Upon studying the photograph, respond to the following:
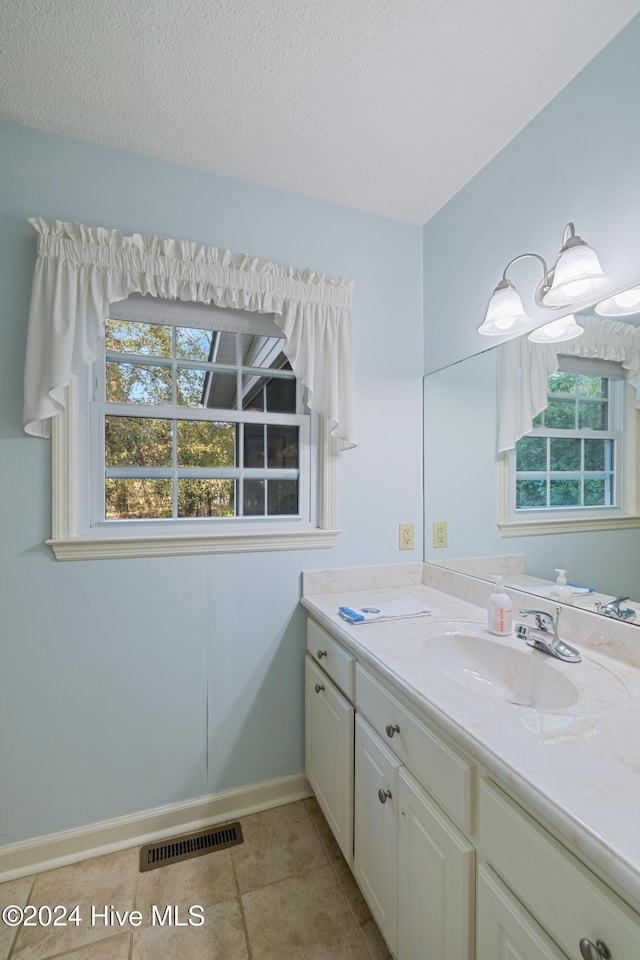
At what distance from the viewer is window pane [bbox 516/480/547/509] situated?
A: 1431mm

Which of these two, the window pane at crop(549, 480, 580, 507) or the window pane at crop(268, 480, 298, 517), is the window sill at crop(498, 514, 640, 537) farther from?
the window pane at crop(268, 480, 298, 517)

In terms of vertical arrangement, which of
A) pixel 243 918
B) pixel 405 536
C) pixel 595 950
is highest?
pixel 405 536

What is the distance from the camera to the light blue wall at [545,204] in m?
1.13

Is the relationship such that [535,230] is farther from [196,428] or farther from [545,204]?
[196,428]

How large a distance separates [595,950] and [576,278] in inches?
52.5

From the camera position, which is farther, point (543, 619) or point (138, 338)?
point (138, 338)

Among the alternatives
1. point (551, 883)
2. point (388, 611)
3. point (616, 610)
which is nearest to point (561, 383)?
point (616, 610)

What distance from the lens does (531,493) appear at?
1.47 meters

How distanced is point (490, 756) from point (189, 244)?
1.75 meters

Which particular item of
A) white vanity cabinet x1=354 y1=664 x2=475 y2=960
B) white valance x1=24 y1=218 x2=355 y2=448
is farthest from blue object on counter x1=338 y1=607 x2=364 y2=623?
white valance x1=24 y1=218 x2=355 y2=448

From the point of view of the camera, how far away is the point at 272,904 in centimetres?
133

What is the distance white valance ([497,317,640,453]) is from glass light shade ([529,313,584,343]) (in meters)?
0.01

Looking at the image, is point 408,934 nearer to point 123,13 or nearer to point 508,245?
point 508,245

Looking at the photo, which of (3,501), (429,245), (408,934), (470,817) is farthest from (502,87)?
(408,934)
